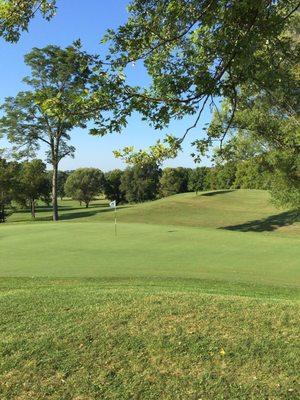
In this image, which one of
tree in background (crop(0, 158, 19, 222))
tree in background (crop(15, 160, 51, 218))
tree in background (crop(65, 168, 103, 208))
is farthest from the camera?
tree in background (crop(65, 168, 103, 208))

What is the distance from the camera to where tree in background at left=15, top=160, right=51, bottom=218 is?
44.1m

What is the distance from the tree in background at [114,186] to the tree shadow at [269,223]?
37.9 meters

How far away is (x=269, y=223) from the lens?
33.4 metres

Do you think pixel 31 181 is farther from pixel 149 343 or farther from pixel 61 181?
pixel 149 343

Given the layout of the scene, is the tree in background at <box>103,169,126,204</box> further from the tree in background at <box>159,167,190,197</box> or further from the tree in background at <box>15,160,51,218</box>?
the tree in background at <box>15,160,51,218</box>

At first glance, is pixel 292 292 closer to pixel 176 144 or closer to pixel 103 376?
pixel 176 144

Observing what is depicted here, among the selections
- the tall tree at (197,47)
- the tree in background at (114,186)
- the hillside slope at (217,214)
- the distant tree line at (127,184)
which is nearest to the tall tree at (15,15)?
the tall tree at (197,47)

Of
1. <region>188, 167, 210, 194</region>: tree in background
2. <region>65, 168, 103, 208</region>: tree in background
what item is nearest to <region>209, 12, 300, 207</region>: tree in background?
<region>65, 168, 103, 208</region>: tree in background

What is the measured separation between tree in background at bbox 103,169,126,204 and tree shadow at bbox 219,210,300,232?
3791 centimetres

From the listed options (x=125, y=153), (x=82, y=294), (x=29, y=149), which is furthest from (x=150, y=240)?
(x=29, y=149)

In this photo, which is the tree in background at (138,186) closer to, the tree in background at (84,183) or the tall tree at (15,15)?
the tree in background at (84,183)

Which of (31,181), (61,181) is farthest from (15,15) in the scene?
(61,181)

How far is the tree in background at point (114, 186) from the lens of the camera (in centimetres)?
7062

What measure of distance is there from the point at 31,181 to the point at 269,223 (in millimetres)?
23594
